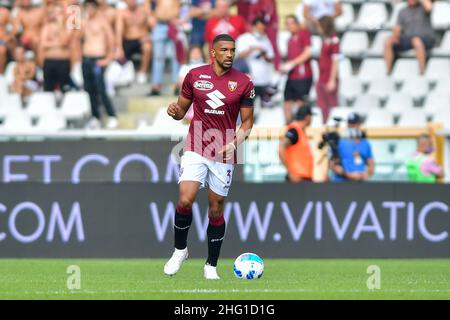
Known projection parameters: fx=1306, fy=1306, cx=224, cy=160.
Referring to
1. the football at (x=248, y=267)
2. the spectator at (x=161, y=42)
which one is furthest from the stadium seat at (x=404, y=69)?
the football at (x=248, y=267)

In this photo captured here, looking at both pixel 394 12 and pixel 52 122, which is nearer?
pixel 52 122

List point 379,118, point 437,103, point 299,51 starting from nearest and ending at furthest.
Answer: point 299,51 < point 379,118 < point 437,103

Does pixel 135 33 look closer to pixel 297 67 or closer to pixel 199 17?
pixel 199 17

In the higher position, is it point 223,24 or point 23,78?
point 223,24

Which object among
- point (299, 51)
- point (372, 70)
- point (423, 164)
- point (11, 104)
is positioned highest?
point (299, 51)

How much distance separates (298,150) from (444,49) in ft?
21.8

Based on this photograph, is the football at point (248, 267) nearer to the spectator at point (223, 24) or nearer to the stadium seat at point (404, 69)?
the spectator at point (223, 24)

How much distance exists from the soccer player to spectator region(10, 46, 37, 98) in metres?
10.6

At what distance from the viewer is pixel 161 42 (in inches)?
906

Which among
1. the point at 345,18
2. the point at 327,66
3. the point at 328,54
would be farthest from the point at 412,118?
the point at 345,18

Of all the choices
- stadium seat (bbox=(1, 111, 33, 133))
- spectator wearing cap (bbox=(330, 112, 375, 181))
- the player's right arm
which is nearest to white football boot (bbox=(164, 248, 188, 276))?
the player's right arm

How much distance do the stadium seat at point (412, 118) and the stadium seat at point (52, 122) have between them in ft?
19.4

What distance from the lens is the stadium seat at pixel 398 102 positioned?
23500 mm

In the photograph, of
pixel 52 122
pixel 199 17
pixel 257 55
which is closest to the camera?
pixel 257 55
